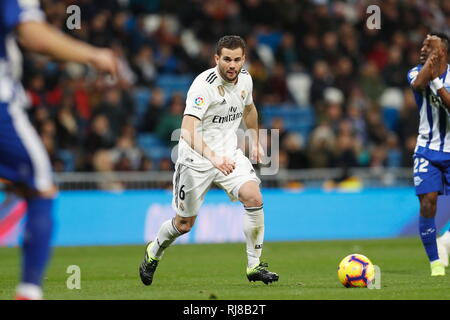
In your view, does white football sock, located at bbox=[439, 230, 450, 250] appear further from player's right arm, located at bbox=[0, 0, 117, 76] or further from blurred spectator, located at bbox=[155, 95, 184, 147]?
blurred spectator, located at bbox=[155, 95, 184, 147]

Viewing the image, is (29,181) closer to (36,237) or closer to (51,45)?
(36,237)

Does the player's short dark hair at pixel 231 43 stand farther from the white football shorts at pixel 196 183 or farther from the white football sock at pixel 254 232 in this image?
the white football sock at pixel 254 232

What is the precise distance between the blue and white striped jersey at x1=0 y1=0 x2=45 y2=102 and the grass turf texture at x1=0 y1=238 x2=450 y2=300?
8.61 feet

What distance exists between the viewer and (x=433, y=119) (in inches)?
399

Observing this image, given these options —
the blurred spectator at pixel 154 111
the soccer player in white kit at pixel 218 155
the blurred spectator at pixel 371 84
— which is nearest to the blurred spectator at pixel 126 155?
the blurred spectator at pixel 154 111

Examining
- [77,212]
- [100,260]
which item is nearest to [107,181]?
[77,212]

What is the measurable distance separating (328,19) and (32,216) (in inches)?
731

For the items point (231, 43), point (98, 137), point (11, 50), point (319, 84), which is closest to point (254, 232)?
point (231, 43)

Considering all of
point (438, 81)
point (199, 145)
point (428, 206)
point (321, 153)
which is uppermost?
point (438, 81)

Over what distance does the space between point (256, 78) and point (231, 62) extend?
12283 millimetres

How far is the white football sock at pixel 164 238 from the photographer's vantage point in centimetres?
946

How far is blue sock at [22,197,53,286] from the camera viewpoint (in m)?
5.74

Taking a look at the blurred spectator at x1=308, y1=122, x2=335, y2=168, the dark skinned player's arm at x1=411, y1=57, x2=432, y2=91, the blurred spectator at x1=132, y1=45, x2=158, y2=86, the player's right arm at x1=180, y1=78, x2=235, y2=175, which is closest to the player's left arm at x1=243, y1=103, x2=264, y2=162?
the player's right arm at x1=180, y1=78, x2=235, y2=175
